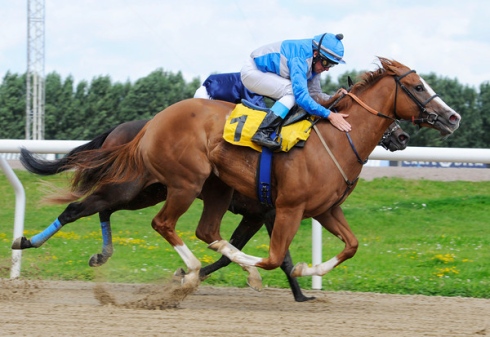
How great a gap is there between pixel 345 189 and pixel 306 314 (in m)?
0.89

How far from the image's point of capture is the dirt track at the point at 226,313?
180 inches

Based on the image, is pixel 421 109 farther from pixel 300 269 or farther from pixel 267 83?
pixel 300 269

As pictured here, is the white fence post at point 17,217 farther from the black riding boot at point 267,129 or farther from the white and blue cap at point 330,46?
the white and blue cap at point 330,46

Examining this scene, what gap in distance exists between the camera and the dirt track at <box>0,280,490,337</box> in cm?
457

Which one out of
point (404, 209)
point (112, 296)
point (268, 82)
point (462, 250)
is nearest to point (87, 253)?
point (112, 296)

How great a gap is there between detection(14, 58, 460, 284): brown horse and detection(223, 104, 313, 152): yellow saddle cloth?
2.7 inches

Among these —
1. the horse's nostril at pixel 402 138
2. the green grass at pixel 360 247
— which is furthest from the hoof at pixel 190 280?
the horse's nostril at pixel 402 138

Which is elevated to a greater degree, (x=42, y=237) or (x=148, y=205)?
(x=148, y=205)

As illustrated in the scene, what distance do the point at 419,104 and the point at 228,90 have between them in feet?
5.96

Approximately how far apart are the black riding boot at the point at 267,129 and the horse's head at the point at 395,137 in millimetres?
790

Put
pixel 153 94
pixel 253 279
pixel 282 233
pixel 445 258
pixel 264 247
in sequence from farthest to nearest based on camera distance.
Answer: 1. pixel 153 94
2. pixel 264 247
3. pixel 445 258
4. pixel 253 279
5. pixel 282 233

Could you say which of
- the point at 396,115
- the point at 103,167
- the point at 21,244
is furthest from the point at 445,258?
the point at 21,244

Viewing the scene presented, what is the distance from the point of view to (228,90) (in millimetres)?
6672

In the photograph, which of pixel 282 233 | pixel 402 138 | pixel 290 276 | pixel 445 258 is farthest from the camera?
pixel 445 258
